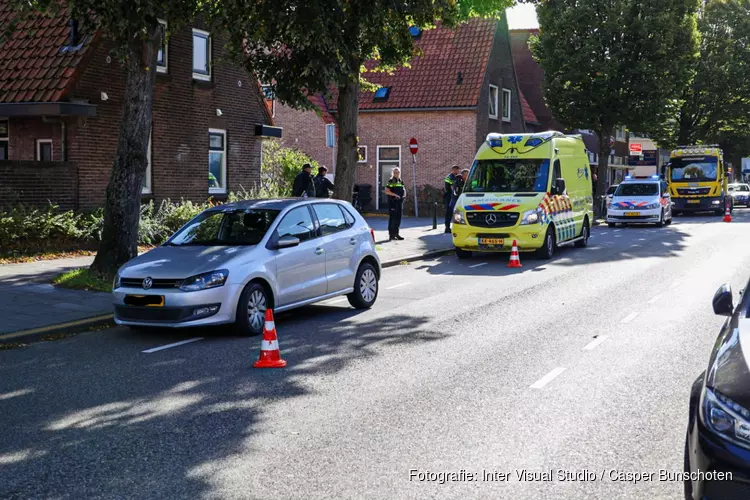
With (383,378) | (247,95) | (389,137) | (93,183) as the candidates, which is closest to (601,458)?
(383,378)

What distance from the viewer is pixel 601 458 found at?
5.28 m

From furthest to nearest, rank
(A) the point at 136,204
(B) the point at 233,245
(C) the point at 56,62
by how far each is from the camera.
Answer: (C) the point at 56,62
(A) the point at 136,204
(B) the point at 233,245

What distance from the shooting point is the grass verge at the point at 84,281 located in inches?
500

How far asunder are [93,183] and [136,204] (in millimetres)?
7111

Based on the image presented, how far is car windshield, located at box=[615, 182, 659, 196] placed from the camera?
104 ft

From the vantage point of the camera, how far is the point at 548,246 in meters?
18.4

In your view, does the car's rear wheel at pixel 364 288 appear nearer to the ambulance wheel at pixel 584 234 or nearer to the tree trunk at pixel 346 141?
the tree trunk at pixel 346 141

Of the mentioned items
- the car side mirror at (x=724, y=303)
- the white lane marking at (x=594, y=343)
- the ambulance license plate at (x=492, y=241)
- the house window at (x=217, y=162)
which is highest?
the house window at (x=217, y=162)

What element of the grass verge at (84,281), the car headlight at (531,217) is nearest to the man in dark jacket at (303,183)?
the car headlight at (531,217)

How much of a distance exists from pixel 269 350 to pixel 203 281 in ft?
5.30

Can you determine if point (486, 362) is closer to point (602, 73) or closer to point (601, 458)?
point (601, 458)

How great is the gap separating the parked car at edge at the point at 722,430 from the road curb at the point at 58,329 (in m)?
7.38

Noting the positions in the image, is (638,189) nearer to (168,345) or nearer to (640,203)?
(640,203)

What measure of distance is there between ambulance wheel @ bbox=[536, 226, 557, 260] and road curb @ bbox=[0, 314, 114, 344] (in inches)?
398
